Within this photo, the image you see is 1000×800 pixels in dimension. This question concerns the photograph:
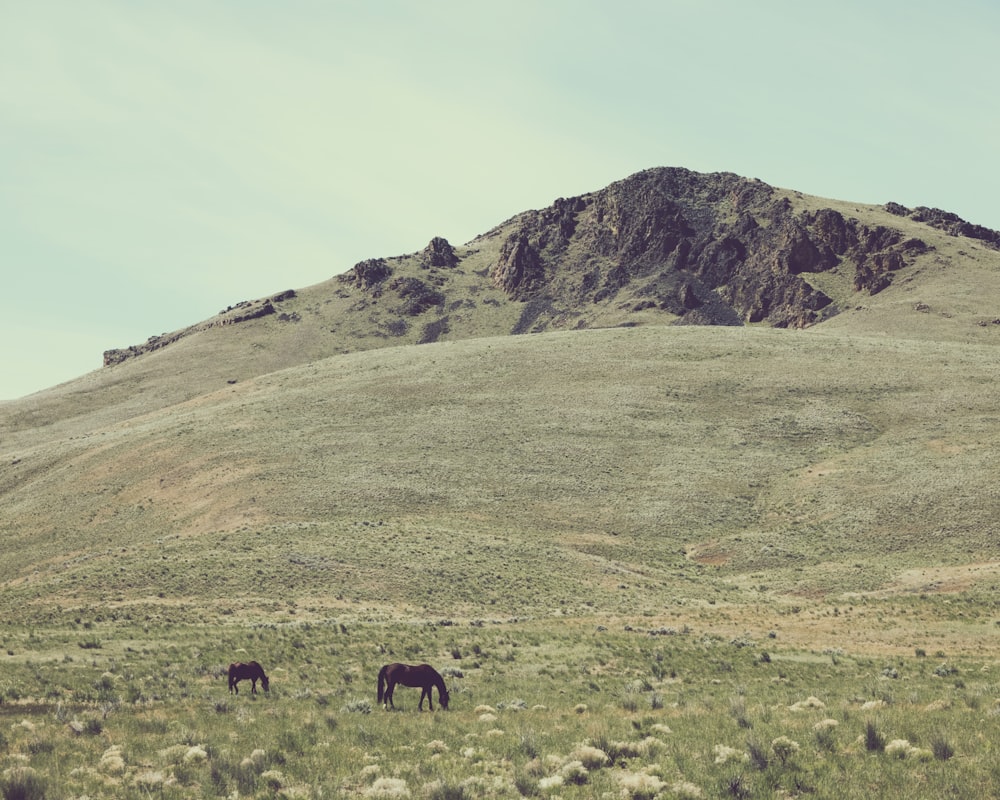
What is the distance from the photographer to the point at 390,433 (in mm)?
74500

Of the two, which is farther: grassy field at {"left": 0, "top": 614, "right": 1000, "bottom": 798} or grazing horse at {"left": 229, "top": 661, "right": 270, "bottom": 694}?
grazing horse at {"left": 229, "top": 661, "right": 270, "bottom": 694}

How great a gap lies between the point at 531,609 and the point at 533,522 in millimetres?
17409

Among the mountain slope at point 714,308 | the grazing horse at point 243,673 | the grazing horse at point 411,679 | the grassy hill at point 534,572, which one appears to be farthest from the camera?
the mountain slope at point 714,308

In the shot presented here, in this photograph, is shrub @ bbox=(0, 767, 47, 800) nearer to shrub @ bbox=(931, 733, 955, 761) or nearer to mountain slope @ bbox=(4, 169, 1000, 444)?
shrub @ bbox=(931, 733, 955, 761)

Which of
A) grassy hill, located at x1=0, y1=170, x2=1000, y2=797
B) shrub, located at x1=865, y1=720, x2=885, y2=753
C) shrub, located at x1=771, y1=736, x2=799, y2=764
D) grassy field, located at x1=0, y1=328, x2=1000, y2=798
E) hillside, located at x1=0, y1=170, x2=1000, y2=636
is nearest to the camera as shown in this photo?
shrub, located at x1=771, y1=736, x2=799, y2=764

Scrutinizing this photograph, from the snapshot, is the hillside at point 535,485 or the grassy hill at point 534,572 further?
the hillside at point 535,485

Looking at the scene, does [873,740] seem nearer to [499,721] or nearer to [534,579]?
[499,721]

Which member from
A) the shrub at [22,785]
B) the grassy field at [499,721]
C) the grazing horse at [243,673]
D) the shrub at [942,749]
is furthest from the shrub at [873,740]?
the grazing horse at [243,673]

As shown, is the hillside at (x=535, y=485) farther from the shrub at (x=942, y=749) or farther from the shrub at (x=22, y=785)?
the shrub at (x=942, y=749)

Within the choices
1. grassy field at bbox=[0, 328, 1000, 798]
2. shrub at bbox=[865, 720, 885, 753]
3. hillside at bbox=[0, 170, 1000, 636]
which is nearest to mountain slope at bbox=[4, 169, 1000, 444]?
hillside at bbox=[0, 170, 1000, 636]

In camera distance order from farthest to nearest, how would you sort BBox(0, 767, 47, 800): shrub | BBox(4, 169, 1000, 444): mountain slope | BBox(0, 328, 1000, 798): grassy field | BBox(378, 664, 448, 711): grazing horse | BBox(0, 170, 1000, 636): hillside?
BBox(4, 169, 1000, 444): mountain slope → BBox(0, 170, 1000, 636): hillside → BBox(378, 664, 448, 711): grazing horse → BBox(0, 328, 1000, 798): grassy field → BBox(0, 767, 47, 800): shrub

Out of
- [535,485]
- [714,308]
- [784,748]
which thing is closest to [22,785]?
[784,748]

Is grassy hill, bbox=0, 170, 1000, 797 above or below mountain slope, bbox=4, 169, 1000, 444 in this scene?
Answer: below

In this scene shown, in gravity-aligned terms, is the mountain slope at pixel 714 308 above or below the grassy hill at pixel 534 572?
above
